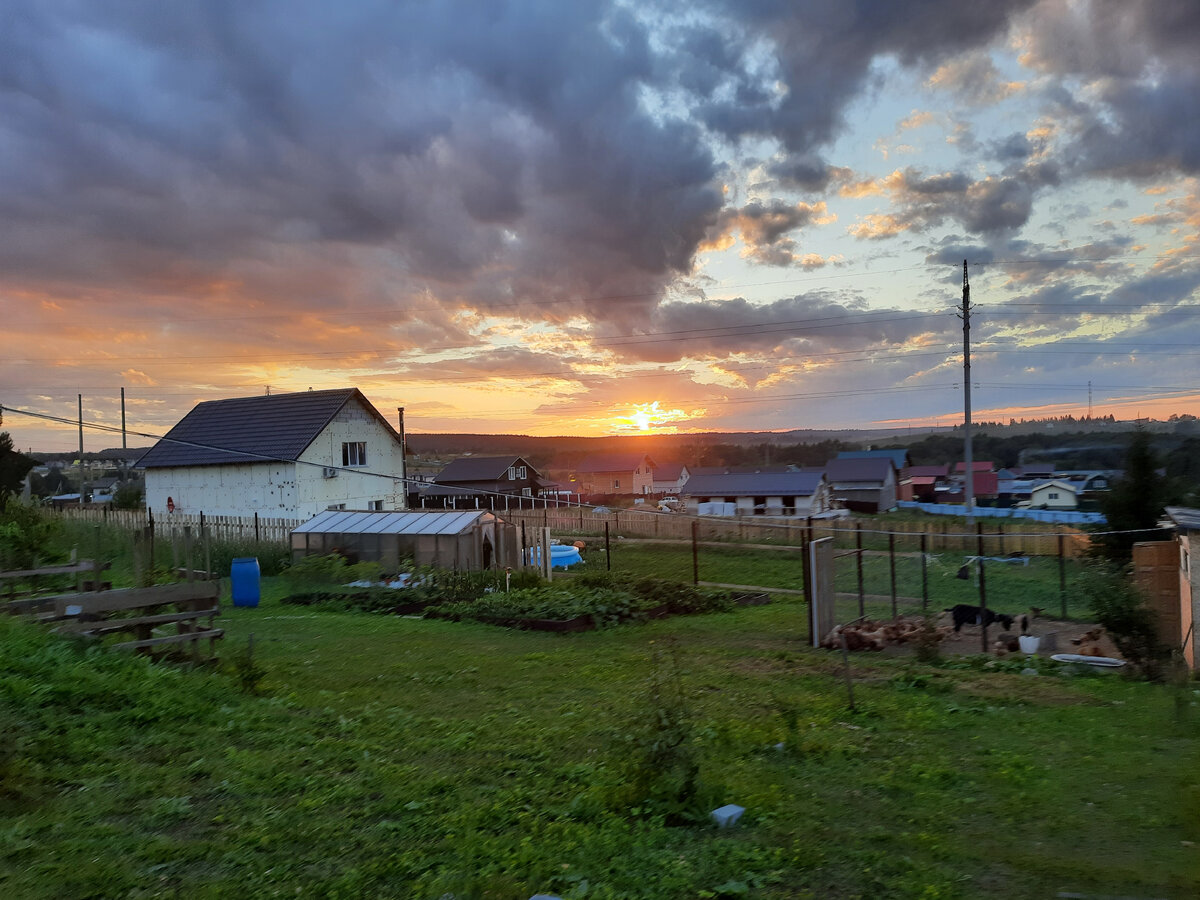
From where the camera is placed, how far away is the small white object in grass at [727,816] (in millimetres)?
4809

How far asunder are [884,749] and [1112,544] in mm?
15771

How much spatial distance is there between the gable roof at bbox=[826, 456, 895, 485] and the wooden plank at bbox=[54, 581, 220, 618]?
188ft

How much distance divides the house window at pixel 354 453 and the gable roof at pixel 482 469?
28.0 m

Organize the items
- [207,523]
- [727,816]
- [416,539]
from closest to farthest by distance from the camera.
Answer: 1. [727,816]
2. [416,539]
3. [207,523]

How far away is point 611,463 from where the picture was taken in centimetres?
8612

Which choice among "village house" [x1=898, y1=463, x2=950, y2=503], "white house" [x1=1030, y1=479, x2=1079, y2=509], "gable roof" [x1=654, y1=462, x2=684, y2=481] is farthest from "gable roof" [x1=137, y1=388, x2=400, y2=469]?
"gable roof" [x1=654, y1=462, x2=684, y2=481]

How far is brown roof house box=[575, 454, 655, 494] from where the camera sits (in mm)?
84812

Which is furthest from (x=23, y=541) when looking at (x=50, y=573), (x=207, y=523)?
(x=207, y=523)

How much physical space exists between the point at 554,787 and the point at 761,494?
52.8 m

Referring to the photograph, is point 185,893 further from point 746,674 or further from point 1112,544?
point 1112,544

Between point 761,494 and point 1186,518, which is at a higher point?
point 1186,518

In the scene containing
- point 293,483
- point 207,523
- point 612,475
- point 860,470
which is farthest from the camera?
point 612,475

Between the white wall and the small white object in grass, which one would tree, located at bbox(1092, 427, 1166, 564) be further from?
the white wall

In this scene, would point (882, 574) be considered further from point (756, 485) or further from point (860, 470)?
point (860, 470)
